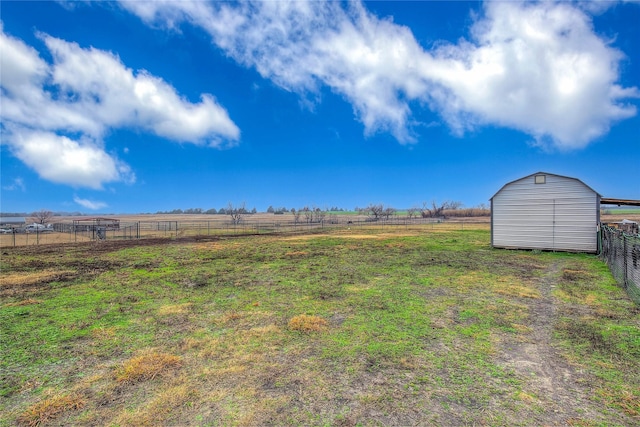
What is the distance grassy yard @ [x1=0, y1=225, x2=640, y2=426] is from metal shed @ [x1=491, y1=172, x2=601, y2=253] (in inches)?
292

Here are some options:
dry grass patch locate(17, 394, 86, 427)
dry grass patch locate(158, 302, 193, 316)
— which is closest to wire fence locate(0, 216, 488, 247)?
dry grass patch locate(158, 302, 193, 316)

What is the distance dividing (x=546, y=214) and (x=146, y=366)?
1722cm

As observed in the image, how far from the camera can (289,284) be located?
8.20 m

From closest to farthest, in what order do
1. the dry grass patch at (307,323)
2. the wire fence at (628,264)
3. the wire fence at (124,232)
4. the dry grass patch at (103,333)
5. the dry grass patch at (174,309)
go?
the dry grass patch at (103,333) < the dry grass patch at (307,323) < the dry grass patch at (174,309) < the wire fence at (628,264) < the wire fence at (124,232)

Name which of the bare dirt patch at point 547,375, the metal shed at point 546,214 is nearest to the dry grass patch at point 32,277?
the bare dirt patch at point 547,375

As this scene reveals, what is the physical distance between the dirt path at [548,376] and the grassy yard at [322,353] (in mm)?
19

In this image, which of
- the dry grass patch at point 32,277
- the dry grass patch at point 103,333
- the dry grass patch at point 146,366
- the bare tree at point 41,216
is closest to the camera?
the dry grass patch at point 146,366

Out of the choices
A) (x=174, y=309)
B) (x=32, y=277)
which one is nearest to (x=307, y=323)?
(x=174, y=309)

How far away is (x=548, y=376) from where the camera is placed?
3441 millimetres

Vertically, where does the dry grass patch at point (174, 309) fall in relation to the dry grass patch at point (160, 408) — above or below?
below

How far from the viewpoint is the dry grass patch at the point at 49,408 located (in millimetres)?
2770

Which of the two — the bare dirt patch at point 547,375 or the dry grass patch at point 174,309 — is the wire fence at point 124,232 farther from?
the bare dirt patch at point 547,375

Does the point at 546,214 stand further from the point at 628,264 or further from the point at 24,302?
the point at 24,302

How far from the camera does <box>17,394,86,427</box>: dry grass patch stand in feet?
9.09
